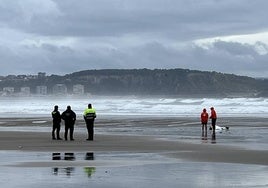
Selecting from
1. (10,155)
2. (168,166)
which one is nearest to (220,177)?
(168,166)

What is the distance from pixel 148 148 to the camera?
22516mm

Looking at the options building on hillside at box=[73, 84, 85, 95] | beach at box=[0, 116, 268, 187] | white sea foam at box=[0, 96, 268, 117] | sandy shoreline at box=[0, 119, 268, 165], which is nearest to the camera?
beach at box=[0, 116, 268, 187]

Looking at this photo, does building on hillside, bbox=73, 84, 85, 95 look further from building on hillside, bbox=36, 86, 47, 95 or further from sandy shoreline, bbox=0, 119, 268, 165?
sandy shoreline, bbox=0, 119, 268, 165

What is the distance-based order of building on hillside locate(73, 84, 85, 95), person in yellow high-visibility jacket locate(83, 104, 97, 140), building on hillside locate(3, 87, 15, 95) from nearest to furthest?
person in yellow high-visibility jacket locate(83, 104, 97, 140), building on hillside locate(73, 84, 85, 95), building on hillside locate(3, 87, 15, 95)

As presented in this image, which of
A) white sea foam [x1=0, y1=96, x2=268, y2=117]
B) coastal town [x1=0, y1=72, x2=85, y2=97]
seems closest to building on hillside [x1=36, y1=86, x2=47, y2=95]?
coastal town [x1=0, y1=72, x2=85, y2=97]

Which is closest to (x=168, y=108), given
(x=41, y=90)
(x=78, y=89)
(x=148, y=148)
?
(x=148, y=148)

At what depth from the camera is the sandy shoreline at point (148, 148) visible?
61.8 ft

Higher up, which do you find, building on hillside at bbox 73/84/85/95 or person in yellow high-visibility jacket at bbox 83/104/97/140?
building on hillside at bbox 73/84/85/95

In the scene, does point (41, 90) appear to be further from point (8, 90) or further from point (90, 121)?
point (90, 121)

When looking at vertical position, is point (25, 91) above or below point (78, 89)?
below

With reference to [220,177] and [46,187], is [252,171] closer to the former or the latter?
[220,177]

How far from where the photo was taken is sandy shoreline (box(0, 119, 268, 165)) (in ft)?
61.8

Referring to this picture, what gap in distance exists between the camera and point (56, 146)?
2391 cm

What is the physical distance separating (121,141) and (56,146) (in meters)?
3.35
